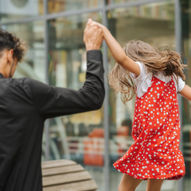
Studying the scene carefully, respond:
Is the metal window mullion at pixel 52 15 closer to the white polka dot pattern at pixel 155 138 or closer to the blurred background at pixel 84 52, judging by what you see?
the blurred background at pixel 84 52

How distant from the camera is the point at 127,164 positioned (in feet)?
10.6

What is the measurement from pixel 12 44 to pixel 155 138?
1.38 meters

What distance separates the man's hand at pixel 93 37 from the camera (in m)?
2.02

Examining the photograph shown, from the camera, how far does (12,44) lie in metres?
2.17

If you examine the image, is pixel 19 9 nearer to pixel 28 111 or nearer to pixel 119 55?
pixel 119 55

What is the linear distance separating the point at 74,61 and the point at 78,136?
3.85ft

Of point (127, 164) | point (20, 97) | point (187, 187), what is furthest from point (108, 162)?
point (20, 97)

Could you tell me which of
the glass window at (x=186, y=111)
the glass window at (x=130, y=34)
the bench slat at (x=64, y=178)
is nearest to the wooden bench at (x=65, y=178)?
the bench slat at (x=64, y=178)

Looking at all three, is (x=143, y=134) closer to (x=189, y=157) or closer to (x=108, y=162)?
(x=189, y=157)

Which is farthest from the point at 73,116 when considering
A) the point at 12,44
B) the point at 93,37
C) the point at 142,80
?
the point at 93,37

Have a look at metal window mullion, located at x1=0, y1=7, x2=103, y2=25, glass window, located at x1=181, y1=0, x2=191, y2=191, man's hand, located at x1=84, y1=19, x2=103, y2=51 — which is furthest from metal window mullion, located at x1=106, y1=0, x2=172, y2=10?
man's hand, located at x1=84, y1=19, x2=103, y2=51

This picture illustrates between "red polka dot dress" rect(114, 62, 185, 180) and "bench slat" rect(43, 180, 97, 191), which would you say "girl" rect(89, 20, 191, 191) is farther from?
"bench slat" rect(43, 180, 97, 191)

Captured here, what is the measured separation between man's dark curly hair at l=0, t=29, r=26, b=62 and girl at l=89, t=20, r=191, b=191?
107 cm

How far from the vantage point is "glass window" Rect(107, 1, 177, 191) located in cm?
596
